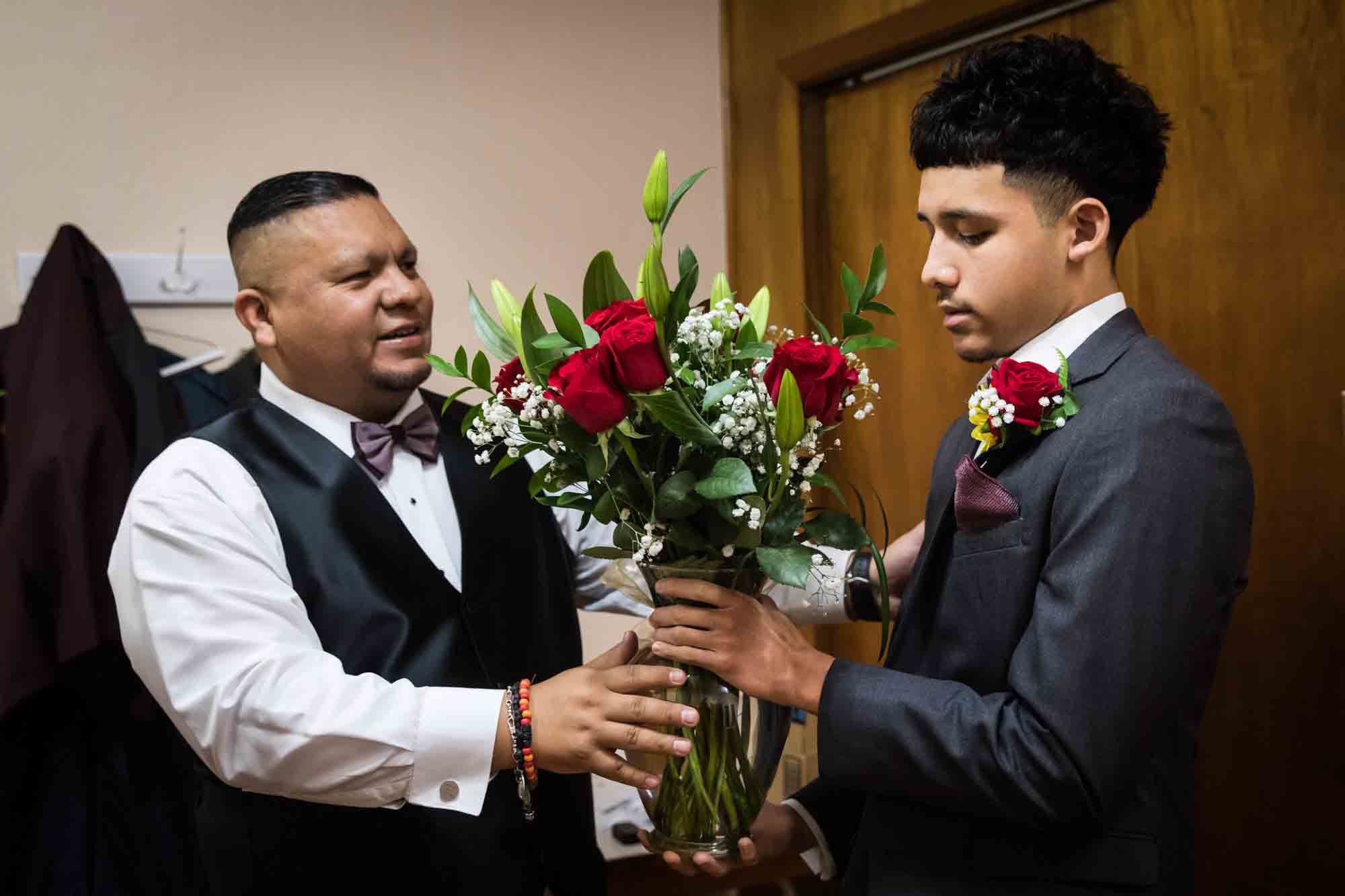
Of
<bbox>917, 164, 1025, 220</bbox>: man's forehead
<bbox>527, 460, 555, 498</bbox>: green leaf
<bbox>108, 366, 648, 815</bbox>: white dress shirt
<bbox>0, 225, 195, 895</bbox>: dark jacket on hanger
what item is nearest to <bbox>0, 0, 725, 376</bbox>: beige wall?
<bbox>0, 225, 195, 895</bbox>: dark jacket on hanger

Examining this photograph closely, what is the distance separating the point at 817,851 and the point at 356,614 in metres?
0.72

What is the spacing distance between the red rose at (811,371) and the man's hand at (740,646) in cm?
24

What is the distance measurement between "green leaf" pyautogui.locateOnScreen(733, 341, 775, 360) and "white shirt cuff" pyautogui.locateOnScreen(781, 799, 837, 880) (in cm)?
67

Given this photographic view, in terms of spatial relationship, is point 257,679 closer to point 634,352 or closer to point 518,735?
point 518,735

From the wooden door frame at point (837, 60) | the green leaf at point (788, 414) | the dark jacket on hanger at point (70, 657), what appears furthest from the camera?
the wooden door frame at point (837, 60)

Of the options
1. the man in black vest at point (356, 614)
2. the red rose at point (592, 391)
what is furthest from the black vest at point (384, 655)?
the red rose at point (592, 391)

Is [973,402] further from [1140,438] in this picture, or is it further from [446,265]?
[446,265]

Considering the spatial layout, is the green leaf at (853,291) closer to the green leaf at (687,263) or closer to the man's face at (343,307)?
the green leaf at (687,263)

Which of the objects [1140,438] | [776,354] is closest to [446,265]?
[776,354]

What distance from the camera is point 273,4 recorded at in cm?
268

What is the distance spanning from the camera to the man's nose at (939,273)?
4.53 feet

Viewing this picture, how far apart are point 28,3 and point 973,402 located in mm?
2235

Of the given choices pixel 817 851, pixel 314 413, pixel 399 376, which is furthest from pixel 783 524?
pixel 314 413

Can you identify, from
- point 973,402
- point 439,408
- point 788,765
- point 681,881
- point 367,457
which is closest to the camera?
point 973,402
